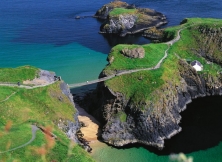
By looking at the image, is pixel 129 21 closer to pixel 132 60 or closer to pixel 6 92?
pixel 132 60

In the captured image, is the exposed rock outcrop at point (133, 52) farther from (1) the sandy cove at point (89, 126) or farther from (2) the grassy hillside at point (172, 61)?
(1) the sandy cove at point (89, 126)

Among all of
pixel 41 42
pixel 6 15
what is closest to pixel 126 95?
pixel 41 42

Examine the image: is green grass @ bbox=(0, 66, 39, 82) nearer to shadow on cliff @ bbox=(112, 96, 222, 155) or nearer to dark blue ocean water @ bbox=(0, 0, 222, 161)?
dark blue ocean water @ bbox=(0, 0, 222, 161)

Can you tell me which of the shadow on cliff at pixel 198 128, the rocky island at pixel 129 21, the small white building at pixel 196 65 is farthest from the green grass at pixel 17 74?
the rocky island at pixel 129 21

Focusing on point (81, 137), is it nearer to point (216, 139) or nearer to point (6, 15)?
point (216, 139)

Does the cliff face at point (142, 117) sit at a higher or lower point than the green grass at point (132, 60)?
lower

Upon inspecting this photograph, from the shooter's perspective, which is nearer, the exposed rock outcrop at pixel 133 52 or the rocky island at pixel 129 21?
the exposed rock outcrop at pixel 133 52
